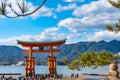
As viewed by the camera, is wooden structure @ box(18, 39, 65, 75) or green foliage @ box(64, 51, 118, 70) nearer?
green foliage @ box(64, 51, 118, 70)

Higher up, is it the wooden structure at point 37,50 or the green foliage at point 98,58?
the green foliage at point 98,58

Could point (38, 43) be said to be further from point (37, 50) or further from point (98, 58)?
point (98, 58)

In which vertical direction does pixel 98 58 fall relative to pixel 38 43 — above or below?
above

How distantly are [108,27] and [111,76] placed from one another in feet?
7.49

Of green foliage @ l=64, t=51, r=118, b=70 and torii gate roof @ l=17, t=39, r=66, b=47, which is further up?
green foliage @ l=64, t=51, r=118, b=70

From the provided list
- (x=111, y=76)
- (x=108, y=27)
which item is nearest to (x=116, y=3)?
(x=108, y=27)

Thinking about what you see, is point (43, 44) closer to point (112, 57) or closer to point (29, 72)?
point (29, 72)

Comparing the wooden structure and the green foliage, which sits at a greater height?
the green foliage

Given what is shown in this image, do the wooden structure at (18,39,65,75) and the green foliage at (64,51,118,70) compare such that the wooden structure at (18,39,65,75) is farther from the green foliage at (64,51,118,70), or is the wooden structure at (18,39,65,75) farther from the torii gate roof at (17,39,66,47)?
the green foliage at (64,51,118,70)

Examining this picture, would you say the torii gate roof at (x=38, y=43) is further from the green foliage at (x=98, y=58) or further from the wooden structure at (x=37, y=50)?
the green foliage at (x=98, y=58)

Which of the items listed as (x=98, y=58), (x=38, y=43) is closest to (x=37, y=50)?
(x=38, y=43)

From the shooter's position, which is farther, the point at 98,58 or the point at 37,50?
the point at 37,50

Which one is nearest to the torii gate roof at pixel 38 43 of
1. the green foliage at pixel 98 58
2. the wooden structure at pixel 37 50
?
the wooden structure at pixel 37 50

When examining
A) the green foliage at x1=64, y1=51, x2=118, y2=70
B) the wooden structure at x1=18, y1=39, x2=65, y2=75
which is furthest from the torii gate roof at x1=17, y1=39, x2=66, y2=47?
the green foliage at x1=64, y1=51, x2=118, y2=70
